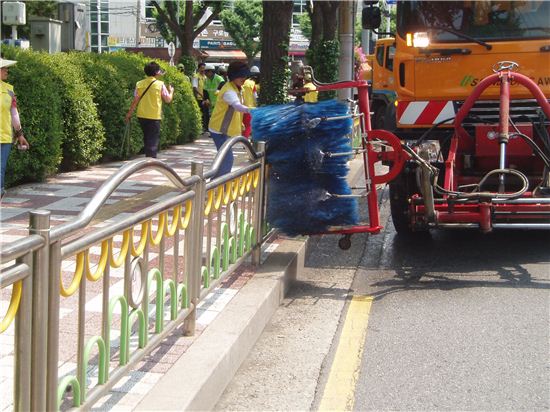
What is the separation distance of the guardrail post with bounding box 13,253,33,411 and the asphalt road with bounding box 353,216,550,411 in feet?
6.78

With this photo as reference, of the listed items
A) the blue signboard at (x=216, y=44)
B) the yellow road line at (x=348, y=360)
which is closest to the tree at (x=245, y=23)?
the blue signboard at (x=216, y=44)

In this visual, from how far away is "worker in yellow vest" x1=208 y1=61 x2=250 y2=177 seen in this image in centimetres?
890

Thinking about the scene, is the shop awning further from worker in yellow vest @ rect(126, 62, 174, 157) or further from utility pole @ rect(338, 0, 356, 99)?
worker in yellow vest @ rect(126, 62, 174, 157)

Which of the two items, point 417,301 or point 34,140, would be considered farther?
point 34,140

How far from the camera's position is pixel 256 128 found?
6.79m

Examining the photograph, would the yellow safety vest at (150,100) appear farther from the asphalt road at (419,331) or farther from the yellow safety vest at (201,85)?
the yellow safety vest at (201,85)

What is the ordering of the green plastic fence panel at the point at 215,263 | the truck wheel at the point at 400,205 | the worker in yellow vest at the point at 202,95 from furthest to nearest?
the worker in yellow vest at the point at 202,95
the truck wheel at the point at 400,205
the green plastic fence panel at the point at 215,263

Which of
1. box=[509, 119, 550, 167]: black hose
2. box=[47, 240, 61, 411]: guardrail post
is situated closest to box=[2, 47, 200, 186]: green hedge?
box=[509, 119, 550, 167]: black hose

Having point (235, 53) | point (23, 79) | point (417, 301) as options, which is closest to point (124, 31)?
point (235, 53)

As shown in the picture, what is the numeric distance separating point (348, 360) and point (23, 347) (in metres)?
2.69

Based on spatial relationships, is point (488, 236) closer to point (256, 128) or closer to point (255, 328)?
point (256, 128)

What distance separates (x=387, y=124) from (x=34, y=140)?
166 inches

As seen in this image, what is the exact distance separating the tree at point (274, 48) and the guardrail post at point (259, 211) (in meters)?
5.56

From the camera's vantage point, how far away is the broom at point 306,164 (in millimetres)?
6590
